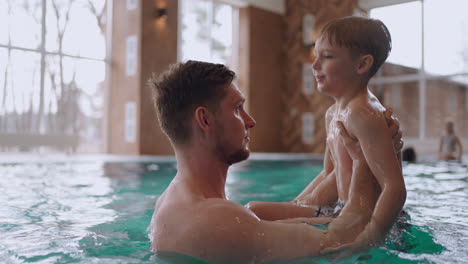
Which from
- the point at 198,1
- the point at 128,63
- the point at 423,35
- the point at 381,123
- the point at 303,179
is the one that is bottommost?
the point at 303,179

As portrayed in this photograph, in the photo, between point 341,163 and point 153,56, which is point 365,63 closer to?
point 341,163

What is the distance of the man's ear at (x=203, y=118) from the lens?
147 centimetres

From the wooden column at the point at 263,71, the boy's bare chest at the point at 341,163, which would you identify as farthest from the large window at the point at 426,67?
the boy's bare chest at the point at 341,163

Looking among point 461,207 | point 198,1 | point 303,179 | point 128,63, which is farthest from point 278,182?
point 198,1

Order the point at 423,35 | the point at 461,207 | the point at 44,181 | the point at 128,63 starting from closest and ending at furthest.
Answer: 1. the point at 461,207
2. the point at 44,181
3. the point at 128,63
4. the point at 423,35

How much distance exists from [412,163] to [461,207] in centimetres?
542

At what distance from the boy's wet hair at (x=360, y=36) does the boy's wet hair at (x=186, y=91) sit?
482mm

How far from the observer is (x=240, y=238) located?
140cm

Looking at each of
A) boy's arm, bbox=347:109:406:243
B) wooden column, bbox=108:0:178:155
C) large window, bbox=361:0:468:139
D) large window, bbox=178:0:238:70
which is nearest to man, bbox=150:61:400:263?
boy's arm, bbox=347:109:406:243

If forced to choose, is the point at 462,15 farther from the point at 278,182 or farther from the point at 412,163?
the point at 278,182

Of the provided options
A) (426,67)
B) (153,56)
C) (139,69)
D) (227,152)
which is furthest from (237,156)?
(426,67)

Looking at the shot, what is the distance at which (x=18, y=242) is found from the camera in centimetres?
208

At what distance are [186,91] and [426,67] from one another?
43.5 feet

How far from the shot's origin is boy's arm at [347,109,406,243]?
5.06 feet
